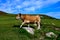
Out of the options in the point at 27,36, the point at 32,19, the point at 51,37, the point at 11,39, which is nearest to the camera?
the point at 11,39

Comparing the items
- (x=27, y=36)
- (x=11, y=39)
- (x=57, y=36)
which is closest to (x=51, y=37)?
(x=57, y=36)

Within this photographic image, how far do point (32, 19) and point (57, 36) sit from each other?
16.9ft

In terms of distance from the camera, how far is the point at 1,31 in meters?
27.2

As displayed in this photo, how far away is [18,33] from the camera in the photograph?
26766 millimetres

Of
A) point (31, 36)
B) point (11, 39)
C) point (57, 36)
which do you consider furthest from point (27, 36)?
point (57, 36)

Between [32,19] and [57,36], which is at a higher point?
[32,19]

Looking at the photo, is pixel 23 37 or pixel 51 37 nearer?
pixel 23 37

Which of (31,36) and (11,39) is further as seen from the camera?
(31,36)

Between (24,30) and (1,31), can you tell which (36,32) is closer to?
(24,30)

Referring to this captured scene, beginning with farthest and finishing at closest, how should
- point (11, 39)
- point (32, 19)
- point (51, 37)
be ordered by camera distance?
point (32, 19)
point (51, 37)
point (11, 39)

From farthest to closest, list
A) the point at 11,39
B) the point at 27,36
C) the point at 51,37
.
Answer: the point at 51,37
the point at 27,36
the point at 11,39

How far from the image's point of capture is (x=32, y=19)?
3191cm

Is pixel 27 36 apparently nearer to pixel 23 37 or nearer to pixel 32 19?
pixel 23 37

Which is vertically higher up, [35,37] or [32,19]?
[32,19]
